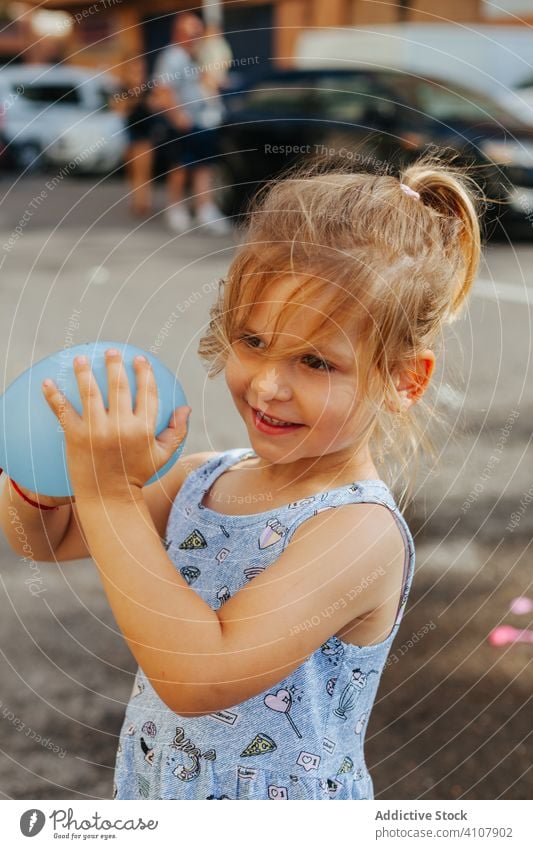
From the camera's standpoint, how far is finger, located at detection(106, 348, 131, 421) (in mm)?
968

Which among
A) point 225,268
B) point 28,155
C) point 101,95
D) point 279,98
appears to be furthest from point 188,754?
point 101,95

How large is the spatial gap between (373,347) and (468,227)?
21 centimetres

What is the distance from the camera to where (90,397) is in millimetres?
963

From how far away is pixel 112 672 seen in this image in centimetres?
215

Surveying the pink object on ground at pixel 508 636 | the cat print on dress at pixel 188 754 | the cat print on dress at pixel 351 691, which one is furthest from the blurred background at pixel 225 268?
the cat print on dress at pixel 188 754

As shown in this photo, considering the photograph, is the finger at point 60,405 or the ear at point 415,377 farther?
the ear at point 415,377

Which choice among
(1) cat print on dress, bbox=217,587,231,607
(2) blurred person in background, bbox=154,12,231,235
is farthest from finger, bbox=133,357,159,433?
(2) blurred person in background, bbox=154,12,231,235

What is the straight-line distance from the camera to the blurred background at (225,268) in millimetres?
1900

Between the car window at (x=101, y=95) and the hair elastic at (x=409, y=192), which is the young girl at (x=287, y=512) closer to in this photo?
the hair elastic at (x=409, y=192)

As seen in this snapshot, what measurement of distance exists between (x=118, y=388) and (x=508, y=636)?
4.96 ft

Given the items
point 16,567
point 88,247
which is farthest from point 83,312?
point 16,567

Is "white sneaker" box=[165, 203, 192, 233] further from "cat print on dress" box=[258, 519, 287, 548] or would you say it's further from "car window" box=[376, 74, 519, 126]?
"cat print on dress" box=[258, 519, 287, 548]

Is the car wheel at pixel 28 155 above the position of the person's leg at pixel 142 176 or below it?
above

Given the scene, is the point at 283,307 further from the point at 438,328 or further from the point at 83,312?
the point at 83,312
